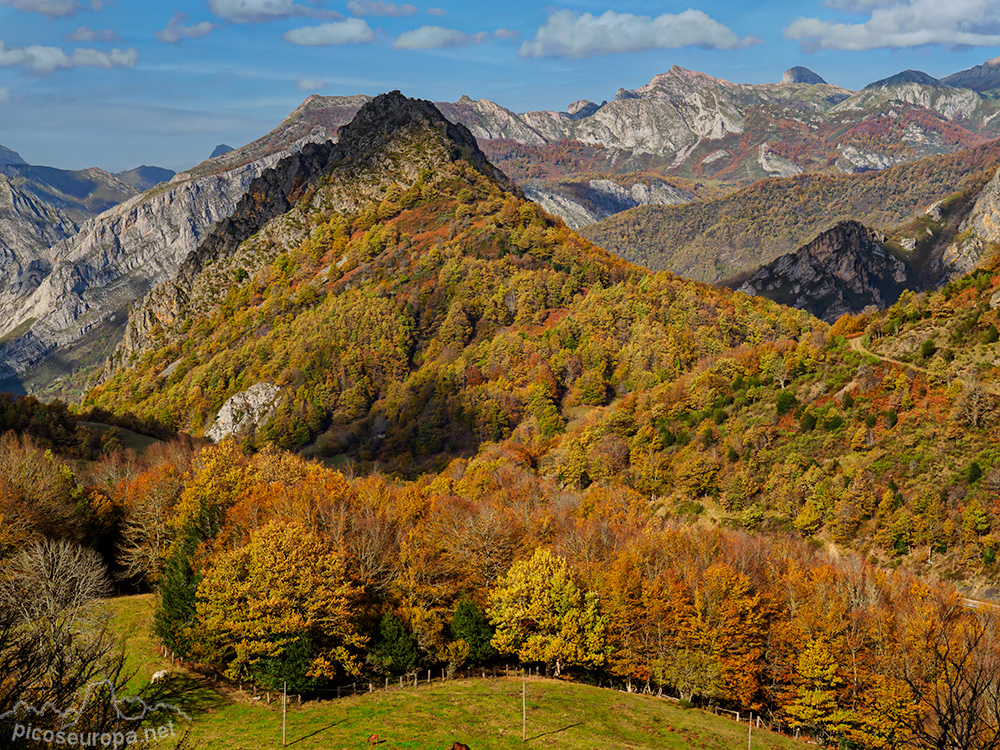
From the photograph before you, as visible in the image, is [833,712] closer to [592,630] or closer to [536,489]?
[592,630]

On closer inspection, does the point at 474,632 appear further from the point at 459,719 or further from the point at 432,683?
the point at 459,719

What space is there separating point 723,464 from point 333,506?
73791 millimetres

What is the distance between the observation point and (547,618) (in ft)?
210

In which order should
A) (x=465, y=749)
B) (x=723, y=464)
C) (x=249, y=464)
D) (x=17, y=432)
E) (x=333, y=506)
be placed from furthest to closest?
(x=17, y=432) < (x=723, y=464) < (x=249, y=464) < (x=333, y=506) < (x=465, y=749)

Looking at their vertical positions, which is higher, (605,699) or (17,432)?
(17,432)

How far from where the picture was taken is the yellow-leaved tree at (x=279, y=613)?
5403cm

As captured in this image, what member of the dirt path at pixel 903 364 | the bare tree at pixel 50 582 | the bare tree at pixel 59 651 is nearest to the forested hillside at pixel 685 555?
the dirt path at pixel 903 364

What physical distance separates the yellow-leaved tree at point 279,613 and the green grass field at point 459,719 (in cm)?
266

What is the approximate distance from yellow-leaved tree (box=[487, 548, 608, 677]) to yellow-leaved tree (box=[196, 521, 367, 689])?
13.7 m

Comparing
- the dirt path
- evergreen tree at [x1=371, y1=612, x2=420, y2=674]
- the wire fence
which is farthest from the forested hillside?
the wire fence

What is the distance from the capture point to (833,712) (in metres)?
57.4

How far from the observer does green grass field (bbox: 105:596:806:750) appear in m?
45.3

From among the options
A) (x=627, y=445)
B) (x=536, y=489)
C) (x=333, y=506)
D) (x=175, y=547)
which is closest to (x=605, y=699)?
(x=333, y=506)

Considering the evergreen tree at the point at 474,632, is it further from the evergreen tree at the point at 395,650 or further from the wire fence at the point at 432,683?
the evergreen tree at the point at 395,650
